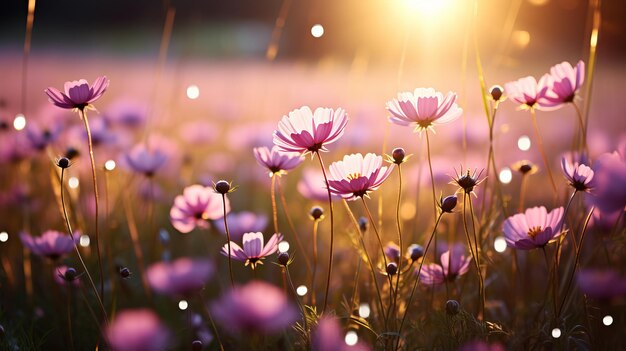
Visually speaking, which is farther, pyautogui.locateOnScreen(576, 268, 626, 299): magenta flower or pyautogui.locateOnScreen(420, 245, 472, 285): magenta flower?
pyautogui.locateOnScreen(420, 245, 472, 285): magenta flower

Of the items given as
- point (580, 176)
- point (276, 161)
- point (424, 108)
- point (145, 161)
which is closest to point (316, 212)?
point (276, 161)

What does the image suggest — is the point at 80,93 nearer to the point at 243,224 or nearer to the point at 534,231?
the point at 243,224

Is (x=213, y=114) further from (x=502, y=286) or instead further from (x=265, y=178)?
(x=502, y=286)

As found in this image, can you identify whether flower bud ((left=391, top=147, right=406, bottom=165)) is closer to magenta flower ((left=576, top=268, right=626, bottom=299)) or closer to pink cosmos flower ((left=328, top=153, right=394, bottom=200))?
pink cosmos flower ((left=328, top=153, right=394, bottom=200))

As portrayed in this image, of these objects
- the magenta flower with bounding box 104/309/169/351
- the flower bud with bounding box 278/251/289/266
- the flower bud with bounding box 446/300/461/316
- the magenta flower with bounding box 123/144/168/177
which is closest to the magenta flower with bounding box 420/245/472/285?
the flower bud with bounding box 446/300/461/316

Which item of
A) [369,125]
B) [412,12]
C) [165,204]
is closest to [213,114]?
[369,125]

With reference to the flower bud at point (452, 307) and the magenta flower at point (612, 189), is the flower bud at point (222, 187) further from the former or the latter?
the magenta flower at point (612, 189)
